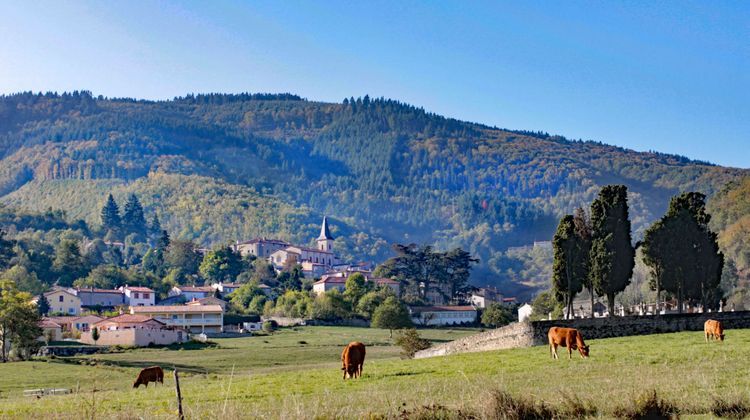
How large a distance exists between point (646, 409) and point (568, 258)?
126 feet

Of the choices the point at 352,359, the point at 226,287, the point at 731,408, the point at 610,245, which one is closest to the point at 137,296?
the point at 226,287

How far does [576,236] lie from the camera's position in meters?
54.3

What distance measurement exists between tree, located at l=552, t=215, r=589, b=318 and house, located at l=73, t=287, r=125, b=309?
256 ft

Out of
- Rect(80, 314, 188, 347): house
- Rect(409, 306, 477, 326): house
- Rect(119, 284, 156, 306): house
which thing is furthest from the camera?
Rect(119, 284, 156, 306): house

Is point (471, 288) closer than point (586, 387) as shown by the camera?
No

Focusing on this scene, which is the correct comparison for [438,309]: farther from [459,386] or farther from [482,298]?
[459,386]

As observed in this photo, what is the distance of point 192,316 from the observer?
105750mm

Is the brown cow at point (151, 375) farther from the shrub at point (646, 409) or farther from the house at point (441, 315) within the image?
the house at point (441, 315)

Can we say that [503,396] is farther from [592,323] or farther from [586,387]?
[592,323]

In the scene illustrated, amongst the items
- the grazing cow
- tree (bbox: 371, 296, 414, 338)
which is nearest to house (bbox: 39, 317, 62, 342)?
tree (bbox: 371, 296, 414, 338)

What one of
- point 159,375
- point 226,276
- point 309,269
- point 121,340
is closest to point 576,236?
point 159,375

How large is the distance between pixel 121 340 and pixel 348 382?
6016 cm

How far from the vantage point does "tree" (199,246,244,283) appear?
525 ft

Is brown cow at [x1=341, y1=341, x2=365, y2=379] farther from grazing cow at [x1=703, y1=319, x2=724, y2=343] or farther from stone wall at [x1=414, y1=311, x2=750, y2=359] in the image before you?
grazing cow at [x1=703, y1=319, x2=724, y2=343]
